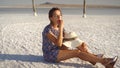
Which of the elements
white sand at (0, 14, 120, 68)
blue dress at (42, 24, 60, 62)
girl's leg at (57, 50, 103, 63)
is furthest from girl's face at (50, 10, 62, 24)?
white sand at (0, 14, 120, 68)

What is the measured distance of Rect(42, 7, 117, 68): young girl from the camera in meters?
6.31

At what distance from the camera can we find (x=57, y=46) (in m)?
6.56

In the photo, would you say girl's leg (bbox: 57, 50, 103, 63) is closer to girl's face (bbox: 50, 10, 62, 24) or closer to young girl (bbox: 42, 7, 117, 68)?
young girl (bbox: 42, 7, 117, 68)

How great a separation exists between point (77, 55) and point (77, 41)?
0.27m

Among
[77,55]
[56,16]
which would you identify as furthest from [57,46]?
[56,16]

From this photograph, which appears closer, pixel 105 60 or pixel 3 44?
pixel 105 60

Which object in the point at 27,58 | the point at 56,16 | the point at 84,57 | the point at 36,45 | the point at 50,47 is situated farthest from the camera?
the point at 36,45

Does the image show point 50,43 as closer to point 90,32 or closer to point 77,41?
point 77,41

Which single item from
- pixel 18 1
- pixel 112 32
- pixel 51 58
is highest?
A: pixel 51 58

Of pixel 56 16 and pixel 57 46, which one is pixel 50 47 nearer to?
pixel 57 46

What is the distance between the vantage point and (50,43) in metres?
6.61

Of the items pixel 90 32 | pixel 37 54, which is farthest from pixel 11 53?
pixel 90 32

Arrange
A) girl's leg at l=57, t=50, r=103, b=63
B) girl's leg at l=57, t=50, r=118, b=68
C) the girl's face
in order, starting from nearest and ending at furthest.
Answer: girl's leg at l=57, t=50, r=118, b=68, girl's leg at l=57, t=50, r=103, b=63, the girl's face

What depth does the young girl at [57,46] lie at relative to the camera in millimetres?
6309
